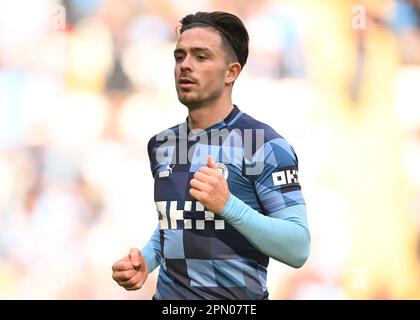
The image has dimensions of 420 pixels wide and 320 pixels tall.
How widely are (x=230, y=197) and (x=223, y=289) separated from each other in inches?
13.4

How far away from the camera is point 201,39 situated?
2.12m

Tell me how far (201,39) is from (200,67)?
0.11 m

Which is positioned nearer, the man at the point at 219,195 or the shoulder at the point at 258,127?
the man at the point at 219,195

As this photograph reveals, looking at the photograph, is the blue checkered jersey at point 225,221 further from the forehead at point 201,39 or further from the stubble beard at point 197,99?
the forehead at point 201,39

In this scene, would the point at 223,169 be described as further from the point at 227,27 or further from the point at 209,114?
the point at 227,27

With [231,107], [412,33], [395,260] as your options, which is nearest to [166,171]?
[231,107]

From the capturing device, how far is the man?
6.11ft

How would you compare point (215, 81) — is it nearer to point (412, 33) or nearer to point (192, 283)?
point (192, 283)

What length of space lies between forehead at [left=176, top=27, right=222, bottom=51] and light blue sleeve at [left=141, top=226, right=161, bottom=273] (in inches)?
28.2

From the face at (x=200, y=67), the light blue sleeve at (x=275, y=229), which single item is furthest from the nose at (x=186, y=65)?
the light blue sleeve at (x=275, y=229)

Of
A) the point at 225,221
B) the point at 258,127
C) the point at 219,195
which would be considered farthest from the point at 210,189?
the point at 258,127

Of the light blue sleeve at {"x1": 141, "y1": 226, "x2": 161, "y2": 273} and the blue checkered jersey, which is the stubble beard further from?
the light blue sleeve at {"x1": 141, "y1": 226, "x2": 161, "y2": 273}

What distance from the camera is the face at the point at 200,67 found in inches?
81.4

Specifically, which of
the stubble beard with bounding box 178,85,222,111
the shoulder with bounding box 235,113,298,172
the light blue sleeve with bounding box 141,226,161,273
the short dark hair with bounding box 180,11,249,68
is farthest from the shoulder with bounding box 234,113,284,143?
the light blue sleeve with bounding box 141,226,161,273
